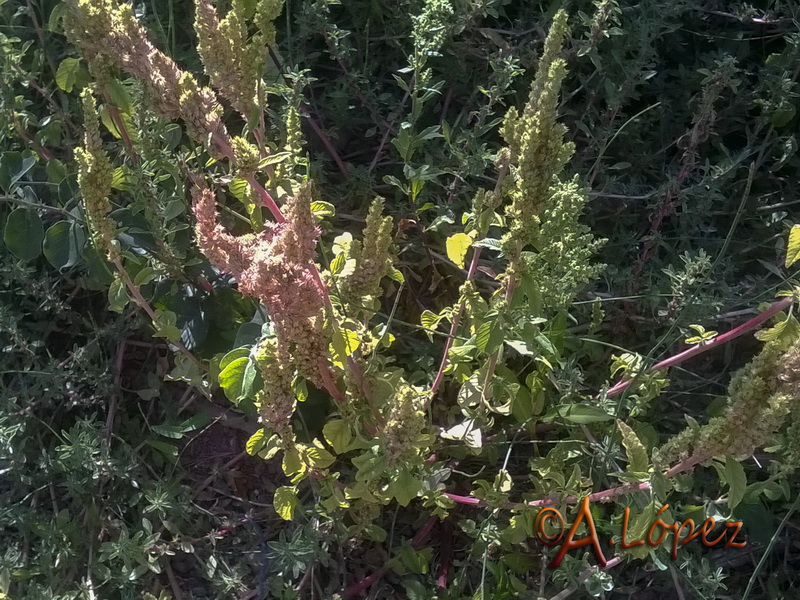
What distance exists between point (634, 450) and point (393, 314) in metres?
0.64

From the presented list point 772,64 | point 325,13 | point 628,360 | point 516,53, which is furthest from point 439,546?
point 772,64

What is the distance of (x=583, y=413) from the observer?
1.45m

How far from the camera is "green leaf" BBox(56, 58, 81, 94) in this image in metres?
1.54

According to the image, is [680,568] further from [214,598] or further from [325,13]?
[325,13]

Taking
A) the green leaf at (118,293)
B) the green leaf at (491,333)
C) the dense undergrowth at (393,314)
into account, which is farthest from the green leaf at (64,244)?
the green leaf at (491,333)

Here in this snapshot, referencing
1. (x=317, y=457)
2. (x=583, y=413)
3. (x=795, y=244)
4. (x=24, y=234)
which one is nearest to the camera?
(x=795, y=244)

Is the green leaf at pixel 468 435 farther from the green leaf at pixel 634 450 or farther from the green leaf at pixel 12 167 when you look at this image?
the green leaf at pixel 12 167

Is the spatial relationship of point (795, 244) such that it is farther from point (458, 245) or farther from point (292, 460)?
point (292, 460)

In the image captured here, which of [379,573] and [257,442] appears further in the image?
[379,573]

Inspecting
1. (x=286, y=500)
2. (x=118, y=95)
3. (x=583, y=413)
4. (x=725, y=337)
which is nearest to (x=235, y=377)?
(x=286, y=500)

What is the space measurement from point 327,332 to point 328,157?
864mm

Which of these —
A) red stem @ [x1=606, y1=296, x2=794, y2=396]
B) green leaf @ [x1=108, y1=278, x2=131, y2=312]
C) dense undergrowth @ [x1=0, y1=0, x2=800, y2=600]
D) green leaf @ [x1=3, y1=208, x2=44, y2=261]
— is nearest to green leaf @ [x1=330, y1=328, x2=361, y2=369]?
dense undergrowth @ [x1=0, y1=0, x2=800, y2=600]

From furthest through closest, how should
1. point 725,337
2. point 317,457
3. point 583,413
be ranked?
point 583,413
point 317,457
point 725,337

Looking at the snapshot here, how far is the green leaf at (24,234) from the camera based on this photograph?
5.25ft
